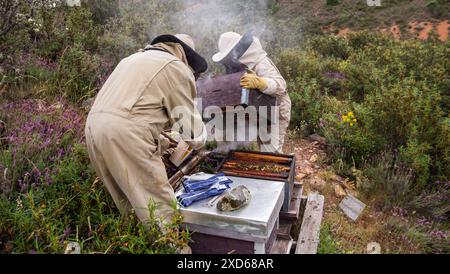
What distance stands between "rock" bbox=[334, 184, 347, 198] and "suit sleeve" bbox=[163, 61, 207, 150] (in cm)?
247

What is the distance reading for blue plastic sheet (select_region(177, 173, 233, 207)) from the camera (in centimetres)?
280

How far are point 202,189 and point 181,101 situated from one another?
0.73 metres

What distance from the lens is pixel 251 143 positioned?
15.7 ft

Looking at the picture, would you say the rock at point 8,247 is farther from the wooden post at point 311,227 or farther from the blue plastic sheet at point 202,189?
the wooden post at point 311,227

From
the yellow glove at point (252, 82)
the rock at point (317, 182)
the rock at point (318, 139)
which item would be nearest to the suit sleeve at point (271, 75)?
the yellow glove at point (252, 82)

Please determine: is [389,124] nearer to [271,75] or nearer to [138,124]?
[271,75]

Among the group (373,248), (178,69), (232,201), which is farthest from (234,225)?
(373,248)

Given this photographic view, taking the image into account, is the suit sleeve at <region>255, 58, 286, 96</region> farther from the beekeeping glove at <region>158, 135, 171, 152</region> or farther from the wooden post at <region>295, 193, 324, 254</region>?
the beekeeping glove at <region>158, 135, 171, 152</region>

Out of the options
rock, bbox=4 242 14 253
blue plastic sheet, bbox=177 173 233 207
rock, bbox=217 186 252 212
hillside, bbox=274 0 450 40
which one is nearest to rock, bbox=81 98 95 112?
blue plastic sheet, bbox=177 173 233 207

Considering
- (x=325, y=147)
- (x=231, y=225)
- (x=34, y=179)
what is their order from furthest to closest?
(x=325, y=147) → (x=34, y=179) → (x=231, y=225)

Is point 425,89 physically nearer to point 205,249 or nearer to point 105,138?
point 205,249

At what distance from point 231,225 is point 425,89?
4430 millimetres

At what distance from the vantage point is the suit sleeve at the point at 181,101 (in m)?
2.86
